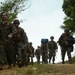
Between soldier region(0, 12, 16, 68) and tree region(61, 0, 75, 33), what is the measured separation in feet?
84.7

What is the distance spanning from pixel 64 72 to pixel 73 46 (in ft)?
22.6

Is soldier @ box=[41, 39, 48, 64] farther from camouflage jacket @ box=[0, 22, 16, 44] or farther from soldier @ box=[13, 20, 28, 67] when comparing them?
camouflage jacket @ box=[0, 22, 16, 44]

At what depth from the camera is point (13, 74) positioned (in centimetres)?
1359

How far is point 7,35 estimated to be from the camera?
1630cm

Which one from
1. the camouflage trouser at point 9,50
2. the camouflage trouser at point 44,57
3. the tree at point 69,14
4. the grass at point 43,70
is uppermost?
the tree at point 69,14

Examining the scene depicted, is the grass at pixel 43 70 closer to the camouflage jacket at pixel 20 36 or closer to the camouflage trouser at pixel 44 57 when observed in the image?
the camouflage jacket at pixel 20 36

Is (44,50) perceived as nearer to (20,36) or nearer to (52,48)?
(52,48)

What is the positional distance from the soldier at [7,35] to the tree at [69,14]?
1016 inches

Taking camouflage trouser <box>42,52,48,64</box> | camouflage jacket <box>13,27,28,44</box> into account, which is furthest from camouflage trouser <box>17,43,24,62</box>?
camouflage trouser <box>42,52,48,64</box>

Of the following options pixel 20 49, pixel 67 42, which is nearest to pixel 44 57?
pixel 67 42

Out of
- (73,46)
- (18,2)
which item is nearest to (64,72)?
(73,46)

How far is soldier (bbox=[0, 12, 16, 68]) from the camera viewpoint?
15953 millimetres

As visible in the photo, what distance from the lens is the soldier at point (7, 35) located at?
628 inches

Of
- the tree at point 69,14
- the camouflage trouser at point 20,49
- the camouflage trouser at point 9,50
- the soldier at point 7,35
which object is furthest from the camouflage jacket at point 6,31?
the tree at point 69,14
